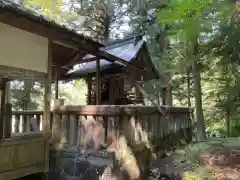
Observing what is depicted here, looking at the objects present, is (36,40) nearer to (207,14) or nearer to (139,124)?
(139,124)

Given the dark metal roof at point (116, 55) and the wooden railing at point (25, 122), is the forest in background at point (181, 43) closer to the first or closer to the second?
the dark metal roof at point (116, 55)

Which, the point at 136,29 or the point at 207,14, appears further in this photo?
the point at 136,29

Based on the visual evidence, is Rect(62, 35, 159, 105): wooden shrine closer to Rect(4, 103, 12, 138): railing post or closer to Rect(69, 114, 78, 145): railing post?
Rect(4, 103, 12, 138): railing post

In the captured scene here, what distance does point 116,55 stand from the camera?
1043 cm

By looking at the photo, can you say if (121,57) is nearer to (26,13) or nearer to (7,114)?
(7,114)

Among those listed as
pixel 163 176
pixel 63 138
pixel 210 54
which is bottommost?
pixel 163 176

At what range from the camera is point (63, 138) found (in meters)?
5.34

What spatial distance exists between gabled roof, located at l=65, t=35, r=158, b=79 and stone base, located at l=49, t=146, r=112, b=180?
4.95 metres

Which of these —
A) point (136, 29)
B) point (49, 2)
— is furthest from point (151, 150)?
point (136, 29)

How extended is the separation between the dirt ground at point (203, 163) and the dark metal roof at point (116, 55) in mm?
4190

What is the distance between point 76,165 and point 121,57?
19.4ft

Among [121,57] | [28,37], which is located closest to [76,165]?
[28,37]

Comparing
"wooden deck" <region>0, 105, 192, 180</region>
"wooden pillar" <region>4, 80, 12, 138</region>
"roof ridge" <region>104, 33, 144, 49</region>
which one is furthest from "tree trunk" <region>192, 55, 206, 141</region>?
"wooden pillar" <region>4, 80, 12, 138</region>

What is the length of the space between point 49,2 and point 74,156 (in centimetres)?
964
